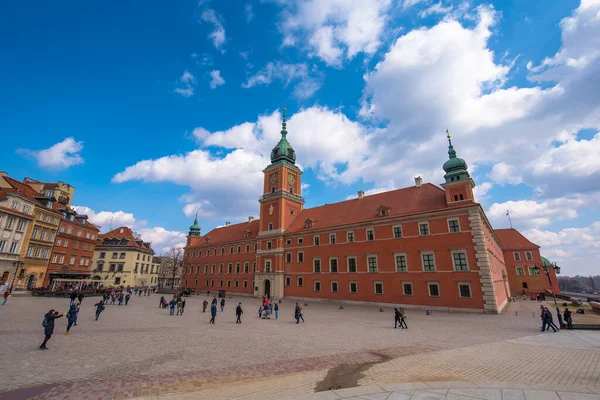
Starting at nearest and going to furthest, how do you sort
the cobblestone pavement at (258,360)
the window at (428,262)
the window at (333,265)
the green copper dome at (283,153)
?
the cobblestone pavement at (258,360) < the window at (428,262) < the window at (333,265) < the green copper dome at (283,153)

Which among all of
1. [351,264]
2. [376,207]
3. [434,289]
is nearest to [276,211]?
[351,264]

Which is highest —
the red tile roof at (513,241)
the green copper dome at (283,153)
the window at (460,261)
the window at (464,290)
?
the green copper dome at (283,153)

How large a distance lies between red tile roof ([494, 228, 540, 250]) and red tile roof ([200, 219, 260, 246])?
49.2m

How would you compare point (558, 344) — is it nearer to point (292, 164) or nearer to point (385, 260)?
point (385, 260)

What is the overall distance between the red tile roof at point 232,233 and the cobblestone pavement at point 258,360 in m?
38.4

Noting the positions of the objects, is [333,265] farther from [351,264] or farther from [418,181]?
[418,181]

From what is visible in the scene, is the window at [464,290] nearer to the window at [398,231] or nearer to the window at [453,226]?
the window at [453,226]

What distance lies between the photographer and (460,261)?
1080 inches

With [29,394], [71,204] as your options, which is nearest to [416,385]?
[29,394]

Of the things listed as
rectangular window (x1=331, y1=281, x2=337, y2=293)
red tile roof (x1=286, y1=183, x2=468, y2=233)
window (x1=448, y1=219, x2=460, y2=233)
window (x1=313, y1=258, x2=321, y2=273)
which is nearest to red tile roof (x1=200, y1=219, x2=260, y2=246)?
red tile roof (x1=286, y1=183, x2=468, y2=233)

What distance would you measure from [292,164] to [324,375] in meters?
45.8

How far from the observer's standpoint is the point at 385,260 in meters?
32.4

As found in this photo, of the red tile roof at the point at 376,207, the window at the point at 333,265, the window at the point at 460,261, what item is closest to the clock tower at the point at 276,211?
the red tile roof at the point at 376,207

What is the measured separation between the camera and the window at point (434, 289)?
1107 inches
